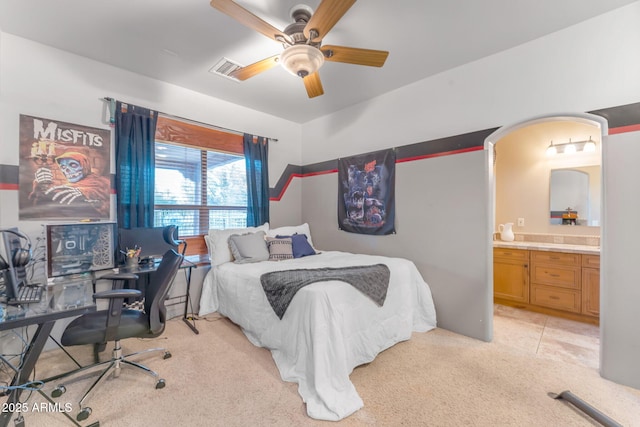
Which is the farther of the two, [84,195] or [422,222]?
[422,222]

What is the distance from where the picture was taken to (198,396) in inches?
73.6

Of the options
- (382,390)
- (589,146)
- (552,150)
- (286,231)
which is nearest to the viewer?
(382,390)

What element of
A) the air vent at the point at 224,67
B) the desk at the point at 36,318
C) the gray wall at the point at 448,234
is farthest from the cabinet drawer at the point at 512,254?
the desk at the point at 36,318

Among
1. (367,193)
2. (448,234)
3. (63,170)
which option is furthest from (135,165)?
(448,234)

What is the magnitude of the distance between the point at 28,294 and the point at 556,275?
16.3 ft

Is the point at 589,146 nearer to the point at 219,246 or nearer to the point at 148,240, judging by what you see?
the point at 219,246

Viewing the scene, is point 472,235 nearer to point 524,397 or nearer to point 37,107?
point 524,397

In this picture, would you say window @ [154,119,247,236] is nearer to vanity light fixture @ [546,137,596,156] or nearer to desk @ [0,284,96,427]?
desk @ [0,284,96,427]

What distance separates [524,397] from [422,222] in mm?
1754

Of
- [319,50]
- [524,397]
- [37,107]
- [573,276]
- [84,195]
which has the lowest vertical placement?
[524,397]

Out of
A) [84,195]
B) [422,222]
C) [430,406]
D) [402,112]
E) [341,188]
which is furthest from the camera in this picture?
[341,188]

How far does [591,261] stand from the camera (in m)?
3.09

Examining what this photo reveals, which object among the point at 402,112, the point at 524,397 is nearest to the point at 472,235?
the point at 524,397

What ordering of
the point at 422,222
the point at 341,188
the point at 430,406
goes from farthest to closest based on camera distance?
1. the point at 341,188
2. the point at 422,222
3. the point at 430,406
